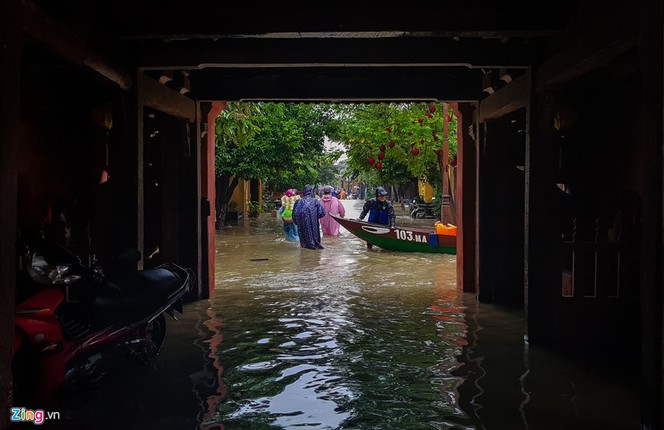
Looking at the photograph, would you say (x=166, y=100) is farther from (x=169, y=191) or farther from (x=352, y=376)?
(x=352, y=376)

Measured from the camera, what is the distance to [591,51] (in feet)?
18.1

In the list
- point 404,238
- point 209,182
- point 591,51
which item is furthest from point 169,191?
point 404,238

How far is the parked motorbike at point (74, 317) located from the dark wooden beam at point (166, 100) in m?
2.30

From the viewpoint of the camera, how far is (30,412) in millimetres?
4695

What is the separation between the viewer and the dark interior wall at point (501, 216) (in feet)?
32.3

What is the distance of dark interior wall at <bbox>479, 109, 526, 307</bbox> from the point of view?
9.84m

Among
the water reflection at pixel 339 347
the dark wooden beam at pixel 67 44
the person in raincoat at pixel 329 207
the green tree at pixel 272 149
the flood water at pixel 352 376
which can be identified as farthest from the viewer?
the green tree at pixel 272 149

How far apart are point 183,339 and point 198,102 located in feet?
13.4

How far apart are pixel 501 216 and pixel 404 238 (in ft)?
25.4

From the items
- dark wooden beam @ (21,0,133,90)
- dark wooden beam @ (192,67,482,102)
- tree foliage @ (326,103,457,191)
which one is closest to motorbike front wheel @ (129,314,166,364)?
dark wooden beam @ (21,0,133,90)

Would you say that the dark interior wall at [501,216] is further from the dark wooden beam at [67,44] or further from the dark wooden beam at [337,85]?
the dark wooden beam at [67,44]

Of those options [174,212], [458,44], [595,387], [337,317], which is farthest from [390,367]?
[174,212]

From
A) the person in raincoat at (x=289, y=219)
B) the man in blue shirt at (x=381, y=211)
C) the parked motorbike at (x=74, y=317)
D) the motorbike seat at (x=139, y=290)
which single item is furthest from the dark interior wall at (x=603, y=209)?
the person in raincoat at (x=289, y=219)

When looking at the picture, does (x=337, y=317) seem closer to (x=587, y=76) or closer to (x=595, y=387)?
(x=595, y=387)
